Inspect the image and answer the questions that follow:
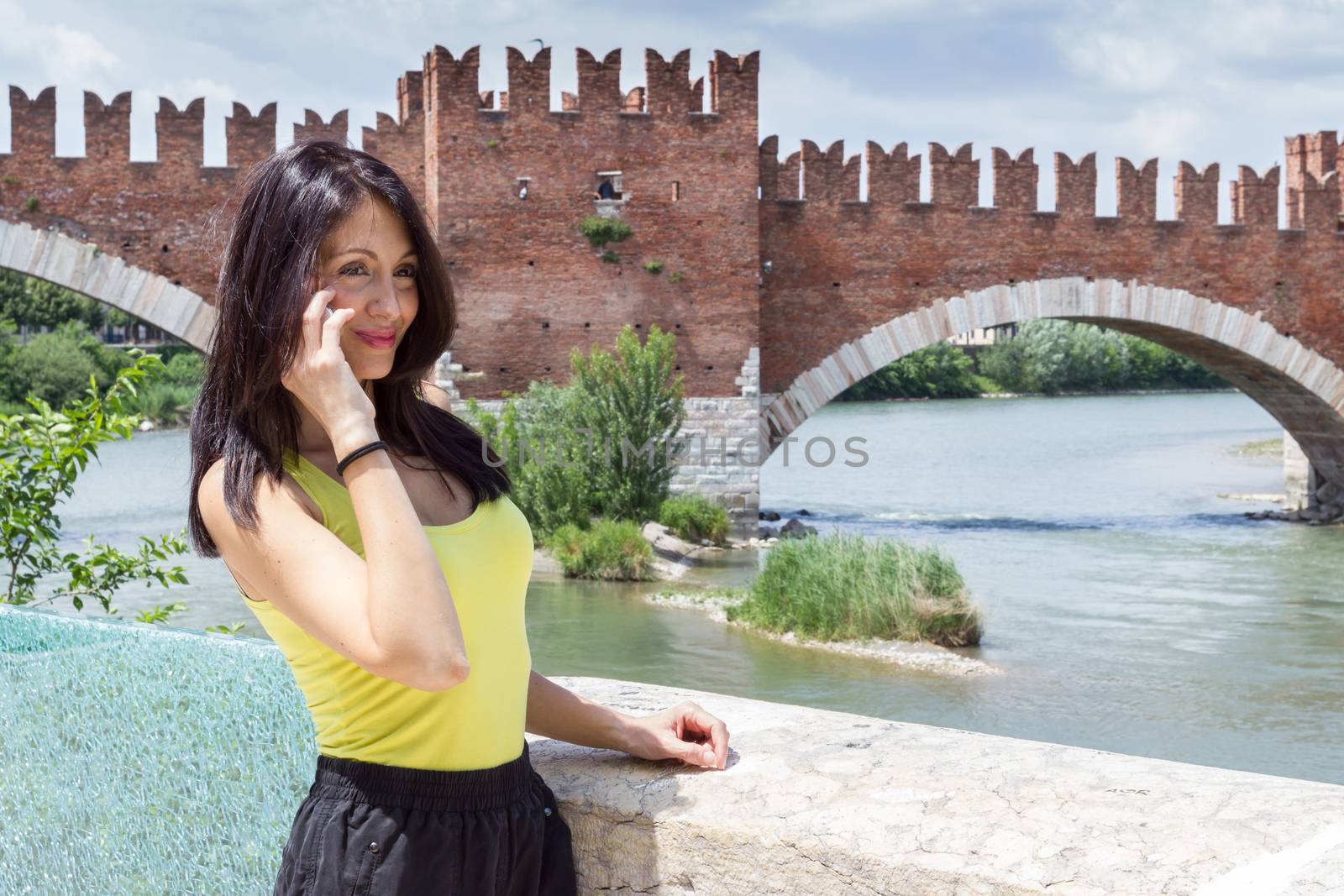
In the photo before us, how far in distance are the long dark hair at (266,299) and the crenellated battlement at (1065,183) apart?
14.0 meters

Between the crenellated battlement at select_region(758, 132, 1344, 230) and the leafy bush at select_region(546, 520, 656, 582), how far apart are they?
Answer: 15.5 feet

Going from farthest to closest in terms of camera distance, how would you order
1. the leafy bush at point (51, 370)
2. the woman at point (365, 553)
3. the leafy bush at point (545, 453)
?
1. the leafy bush at point (51, 370)
2. the leafy bush at point (545, 453)
3. the woman at point (365, 553)

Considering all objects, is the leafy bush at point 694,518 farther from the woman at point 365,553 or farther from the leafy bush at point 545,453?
the woman at point 365,553

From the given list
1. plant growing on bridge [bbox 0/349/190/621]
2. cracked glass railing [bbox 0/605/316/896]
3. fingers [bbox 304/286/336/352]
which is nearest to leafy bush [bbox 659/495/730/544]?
plant growing on bridge [bbox 0/349/190/621]

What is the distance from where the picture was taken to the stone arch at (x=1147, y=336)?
15672 millimetres

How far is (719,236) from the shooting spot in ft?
48.2

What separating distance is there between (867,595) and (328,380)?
8395 millimetres

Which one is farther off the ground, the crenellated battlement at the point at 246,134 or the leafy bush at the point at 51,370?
the crenellated battlement at the point at 246,134

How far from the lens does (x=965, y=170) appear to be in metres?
16.0

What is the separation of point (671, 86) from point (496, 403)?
12.4ft

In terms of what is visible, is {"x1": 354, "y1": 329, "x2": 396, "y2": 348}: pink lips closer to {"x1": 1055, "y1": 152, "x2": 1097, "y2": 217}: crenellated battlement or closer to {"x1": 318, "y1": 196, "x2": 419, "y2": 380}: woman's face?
{"x1": 318, "y1": 196, "x2": 419, "y2": 380}: woman's face

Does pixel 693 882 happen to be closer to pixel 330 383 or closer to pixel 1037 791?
pixel 1037 791

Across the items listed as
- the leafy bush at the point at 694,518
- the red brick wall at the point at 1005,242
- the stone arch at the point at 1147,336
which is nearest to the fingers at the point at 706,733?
the leafy bush at the point at 694,518

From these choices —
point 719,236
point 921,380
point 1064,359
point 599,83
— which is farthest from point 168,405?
point 1064,359
